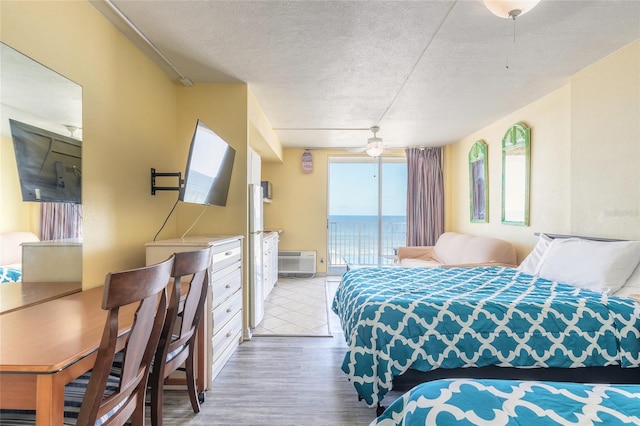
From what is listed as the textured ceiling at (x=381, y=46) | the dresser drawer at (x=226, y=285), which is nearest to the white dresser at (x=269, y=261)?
the dresser drawer at (x=226, y=285)

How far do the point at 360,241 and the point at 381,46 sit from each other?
4.43 m

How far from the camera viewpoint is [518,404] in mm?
887

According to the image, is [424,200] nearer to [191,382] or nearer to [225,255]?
[225,255]

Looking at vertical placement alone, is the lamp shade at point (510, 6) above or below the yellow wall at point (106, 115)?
above

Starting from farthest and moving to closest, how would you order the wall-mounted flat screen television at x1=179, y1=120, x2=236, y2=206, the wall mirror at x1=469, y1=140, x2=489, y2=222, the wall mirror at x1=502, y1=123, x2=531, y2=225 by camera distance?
the wall mirror at x1=469, y1=140, x2=489, y2=222
the wall mirror at x1=502, y1=123, x2=531, y2=225
the wall-mounted flat screen television at x1=179, y1=120, x2=236, y2=206

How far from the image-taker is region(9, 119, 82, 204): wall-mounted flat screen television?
1317mm

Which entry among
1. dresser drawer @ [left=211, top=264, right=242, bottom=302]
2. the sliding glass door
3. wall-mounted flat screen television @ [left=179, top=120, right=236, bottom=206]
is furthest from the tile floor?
wall-mounted flat screen television @ [left=179, top=120, right=236, bottom=206]

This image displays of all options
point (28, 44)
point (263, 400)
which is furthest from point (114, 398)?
point (28, 44)

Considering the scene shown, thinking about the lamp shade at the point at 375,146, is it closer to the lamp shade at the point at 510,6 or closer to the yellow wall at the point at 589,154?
the yellow wall at the point at 589,154

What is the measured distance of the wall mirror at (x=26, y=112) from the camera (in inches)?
49.3

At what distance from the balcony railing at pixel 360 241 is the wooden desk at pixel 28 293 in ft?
15.0

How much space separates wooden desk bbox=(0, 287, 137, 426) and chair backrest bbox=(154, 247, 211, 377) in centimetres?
21

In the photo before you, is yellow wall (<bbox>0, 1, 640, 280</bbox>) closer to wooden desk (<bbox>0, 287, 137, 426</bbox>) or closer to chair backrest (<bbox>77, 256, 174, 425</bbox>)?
wooden desk (<bbox>0, 287, 137, 426</bbox>)

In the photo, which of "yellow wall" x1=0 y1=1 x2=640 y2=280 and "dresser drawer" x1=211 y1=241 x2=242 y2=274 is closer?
"yellow wall" x1=0 y1=1 x2=640 y2=280
